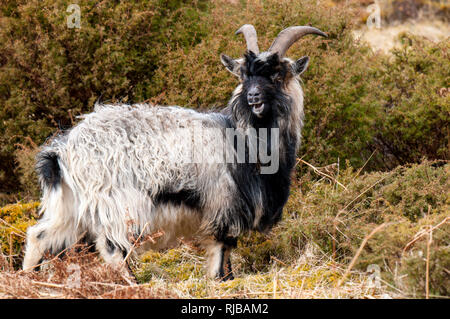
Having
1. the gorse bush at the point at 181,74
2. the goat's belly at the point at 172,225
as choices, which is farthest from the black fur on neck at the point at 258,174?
the gorse bush at the point at 181,74

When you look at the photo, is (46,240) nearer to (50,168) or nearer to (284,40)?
(50,168)

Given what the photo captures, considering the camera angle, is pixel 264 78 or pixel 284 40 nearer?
pixel 264 78

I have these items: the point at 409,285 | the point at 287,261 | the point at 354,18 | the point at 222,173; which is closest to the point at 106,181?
the point at 222,173

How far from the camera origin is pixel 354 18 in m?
9.53

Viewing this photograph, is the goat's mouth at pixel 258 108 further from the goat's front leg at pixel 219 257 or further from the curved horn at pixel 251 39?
the goat's front leg at pixel 219 257

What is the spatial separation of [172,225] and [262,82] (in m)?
1.52

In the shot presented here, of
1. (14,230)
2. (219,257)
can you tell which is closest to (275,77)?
(219,257)

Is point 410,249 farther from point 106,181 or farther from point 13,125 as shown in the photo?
point 13,125

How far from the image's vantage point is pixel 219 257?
5730mm

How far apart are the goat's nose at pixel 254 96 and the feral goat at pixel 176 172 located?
0.01 metres

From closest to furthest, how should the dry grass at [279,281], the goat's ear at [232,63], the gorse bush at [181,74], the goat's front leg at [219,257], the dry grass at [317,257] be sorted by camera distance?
the dry grass at [317,257], the dry grass at [279,281], the goat's front leg at [219,257], the goat's ear at [232,63], the gorse bush at [181,74]

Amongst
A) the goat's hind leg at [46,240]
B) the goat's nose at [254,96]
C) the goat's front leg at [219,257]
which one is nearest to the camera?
the goat's hind leg at [46,240]

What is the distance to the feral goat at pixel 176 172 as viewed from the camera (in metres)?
5.11

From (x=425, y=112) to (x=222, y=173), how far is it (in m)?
4.32
